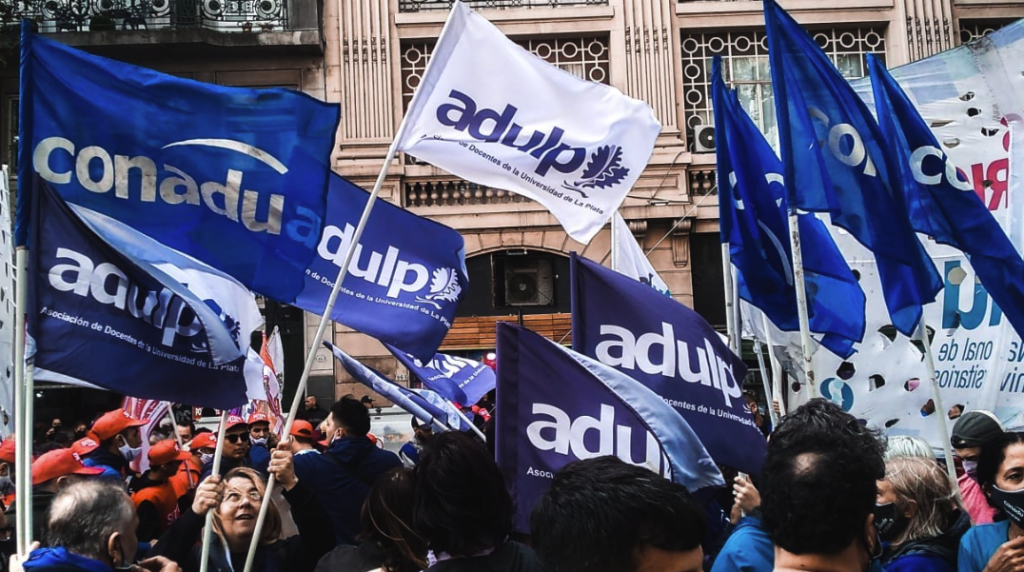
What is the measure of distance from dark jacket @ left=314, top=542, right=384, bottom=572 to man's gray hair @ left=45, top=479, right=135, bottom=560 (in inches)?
31.7

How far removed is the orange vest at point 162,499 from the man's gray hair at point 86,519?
3.07 meters

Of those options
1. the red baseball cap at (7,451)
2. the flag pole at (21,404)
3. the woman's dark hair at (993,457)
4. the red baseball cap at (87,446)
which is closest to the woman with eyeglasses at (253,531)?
the flag pole at (21,404)

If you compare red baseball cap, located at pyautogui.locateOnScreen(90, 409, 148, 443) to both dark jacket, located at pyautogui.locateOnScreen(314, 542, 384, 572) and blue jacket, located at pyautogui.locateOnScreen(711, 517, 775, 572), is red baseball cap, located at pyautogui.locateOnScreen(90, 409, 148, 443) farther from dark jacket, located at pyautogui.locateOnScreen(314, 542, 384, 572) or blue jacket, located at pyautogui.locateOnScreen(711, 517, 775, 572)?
blue jacket, located at pyautogui.locateOnScreen(711, 517, 775, 572)

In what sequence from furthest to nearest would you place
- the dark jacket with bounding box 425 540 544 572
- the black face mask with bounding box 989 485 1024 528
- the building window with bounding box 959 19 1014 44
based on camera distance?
the building window with bounding box 959 19 1014 44
the black face mask with bounding box 989 485 1024 528
the dark jacket with bounding box 425 540 544 572

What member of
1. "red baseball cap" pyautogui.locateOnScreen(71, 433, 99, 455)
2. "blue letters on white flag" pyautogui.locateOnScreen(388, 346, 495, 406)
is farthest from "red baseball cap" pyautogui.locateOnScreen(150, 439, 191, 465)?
"blue letters on white flag" pyautogui.locateOnScreen(388, 346, 495, 406)

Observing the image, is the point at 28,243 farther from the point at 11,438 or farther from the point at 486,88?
the point at 11,438

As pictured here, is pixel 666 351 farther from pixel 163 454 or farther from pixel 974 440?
pixel 163 454

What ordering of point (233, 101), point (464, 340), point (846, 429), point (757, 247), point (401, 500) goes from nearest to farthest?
point (846, 429) → point (401, 500) → point (233, 101) → point (757, 247) → point (464, 340)

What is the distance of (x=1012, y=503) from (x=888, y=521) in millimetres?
448

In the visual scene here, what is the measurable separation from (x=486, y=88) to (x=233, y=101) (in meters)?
1.65

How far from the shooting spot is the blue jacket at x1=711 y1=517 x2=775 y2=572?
127 inches

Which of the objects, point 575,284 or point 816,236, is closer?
point 575,284

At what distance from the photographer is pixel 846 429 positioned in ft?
9.37

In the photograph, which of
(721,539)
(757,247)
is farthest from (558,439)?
(757,247)
